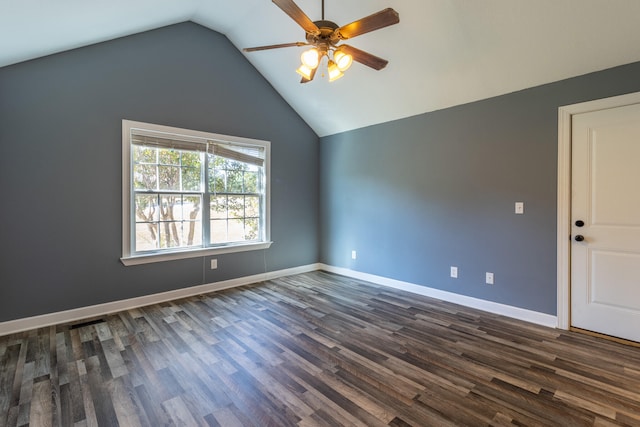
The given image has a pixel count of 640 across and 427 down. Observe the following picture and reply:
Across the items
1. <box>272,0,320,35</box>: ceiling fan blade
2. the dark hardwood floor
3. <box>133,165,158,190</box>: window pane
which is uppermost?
<box>272,0,320,35</box>: ceiling fan blade

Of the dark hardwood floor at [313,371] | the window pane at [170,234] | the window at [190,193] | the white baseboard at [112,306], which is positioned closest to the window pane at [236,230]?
the window at [190,193]

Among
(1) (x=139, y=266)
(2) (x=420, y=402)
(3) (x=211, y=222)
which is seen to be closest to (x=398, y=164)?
(3) (x=211, y=222)

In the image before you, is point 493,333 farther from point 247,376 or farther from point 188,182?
point 188,182

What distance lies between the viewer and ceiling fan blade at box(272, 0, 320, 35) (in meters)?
1.88

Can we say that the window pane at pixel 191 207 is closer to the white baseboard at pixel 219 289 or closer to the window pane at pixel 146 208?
the window pane at pixel 146 208

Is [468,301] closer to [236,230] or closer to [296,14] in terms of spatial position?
[236,230]

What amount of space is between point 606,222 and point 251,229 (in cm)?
416

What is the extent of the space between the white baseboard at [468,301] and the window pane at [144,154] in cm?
327

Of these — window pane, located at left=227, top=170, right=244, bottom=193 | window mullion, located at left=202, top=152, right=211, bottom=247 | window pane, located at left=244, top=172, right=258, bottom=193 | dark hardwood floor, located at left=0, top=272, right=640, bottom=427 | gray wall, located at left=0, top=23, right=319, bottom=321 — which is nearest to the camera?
dark hardwood floor, located at left=0, top=272, right=640, bottom=427

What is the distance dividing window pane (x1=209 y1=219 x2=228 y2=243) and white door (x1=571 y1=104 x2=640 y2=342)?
4.10 meters

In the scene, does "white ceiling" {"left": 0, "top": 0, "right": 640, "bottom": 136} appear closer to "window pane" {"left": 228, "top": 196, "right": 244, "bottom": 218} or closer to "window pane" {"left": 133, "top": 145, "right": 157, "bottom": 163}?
"window pane" {"left": 133, "top": 145, "right": 157, "bottom": 163}

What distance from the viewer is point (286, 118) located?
488 cm

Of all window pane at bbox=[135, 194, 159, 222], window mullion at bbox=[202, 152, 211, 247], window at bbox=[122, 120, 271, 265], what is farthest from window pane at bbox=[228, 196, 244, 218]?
window pane at bbox=[135, 194, 159, 222]

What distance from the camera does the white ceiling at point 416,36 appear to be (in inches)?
92.0
